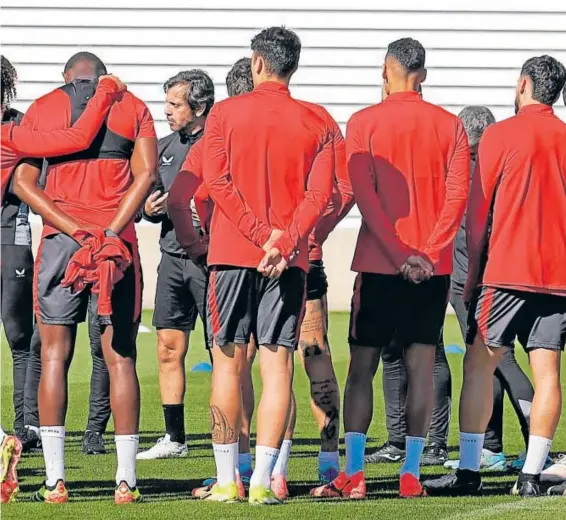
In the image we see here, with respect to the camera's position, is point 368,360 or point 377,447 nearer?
point 368,360

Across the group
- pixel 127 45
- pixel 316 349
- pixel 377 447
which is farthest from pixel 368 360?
pixel 127 45

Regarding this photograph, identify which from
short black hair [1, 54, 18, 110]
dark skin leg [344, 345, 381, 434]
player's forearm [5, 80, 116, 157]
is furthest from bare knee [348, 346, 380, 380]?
short black hair [1, 54, 18, 110]

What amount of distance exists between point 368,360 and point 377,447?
6.89 ft

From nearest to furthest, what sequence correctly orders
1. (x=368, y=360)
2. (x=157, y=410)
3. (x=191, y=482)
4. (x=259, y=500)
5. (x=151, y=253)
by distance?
1. (x=259, y=500)
2. (x=368, y=360)
3. (x=191, y=482)
4. (x=157, y=410)
5. (x=151, y=253)

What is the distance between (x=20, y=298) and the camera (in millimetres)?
9008

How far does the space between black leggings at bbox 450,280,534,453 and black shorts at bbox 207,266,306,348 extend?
1.43 m

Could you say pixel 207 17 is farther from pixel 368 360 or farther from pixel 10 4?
pixel 368 360

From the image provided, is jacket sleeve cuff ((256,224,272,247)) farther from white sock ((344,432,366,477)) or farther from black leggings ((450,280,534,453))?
black leggings ((450,280,534,453))

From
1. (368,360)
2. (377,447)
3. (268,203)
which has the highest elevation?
(268,203)

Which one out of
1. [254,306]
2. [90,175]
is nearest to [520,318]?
[254,306]

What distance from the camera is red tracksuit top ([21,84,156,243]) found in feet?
23.1

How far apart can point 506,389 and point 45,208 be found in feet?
9.42

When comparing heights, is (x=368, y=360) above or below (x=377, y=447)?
above

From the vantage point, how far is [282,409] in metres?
6.96
